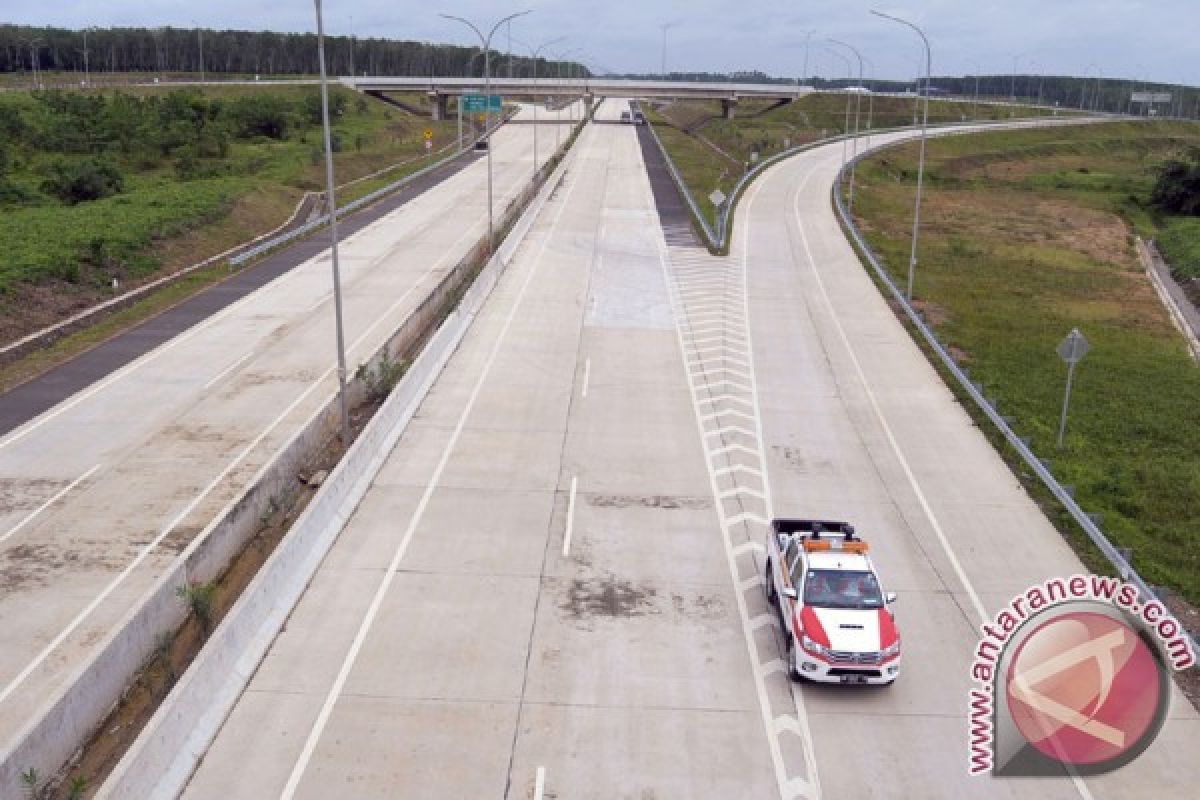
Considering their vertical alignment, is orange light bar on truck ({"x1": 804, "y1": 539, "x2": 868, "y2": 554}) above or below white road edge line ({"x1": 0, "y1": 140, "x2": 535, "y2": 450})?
above

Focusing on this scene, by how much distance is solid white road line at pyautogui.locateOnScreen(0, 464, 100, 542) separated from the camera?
21469 millimetres

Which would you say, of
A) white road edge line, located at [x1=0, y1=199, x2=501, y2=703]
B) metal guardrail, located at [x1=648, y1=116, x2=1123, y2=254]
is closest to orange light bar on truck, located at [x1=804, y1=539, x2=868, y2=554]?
white road edge line, located at [x1=0, y1=199, x2=501, y2=703]

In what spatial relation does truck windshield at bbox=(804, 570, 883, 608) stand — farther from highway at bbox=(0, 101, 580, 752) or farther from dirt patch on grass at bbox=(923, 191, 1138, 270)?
dirt patch on grass at bbox=(923, 191, 1138, 270)

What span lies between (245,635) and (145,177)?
2500 inches

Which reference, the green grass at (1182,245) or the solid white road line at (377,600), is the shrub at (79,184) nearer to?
the solid white road line at (377,600)

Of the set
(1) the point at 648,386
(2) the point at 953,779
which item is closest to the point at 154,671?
(2) the point at 953,779

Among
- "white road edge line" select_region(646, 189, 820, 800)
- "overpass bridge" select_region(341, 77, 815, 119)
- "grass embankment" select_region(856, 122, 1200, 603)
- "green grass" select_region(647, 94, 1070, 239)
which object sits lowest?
"white road edge line" select_region(646, 189, 820, 800)

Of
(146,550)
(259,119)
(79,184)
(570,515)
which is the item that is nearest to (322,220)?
(79,184)

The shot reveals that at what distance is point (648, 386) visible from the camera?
3119cm

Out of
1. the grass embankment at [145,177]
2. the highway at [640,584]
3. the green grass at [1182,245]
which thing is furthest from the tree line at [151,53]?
the highway at [640,584]

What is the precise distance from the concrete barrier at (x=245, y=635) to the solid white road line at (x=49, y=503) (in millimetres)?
6422

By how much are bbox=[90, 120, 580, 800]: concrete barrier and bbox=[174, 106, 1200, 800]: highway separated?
29cm

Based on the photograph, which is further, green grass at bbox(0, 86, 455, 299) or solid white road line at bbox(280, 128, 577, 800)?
green grass at bbox(0, 86, 455, 299)

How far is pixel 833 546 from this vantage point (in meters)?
17.2
